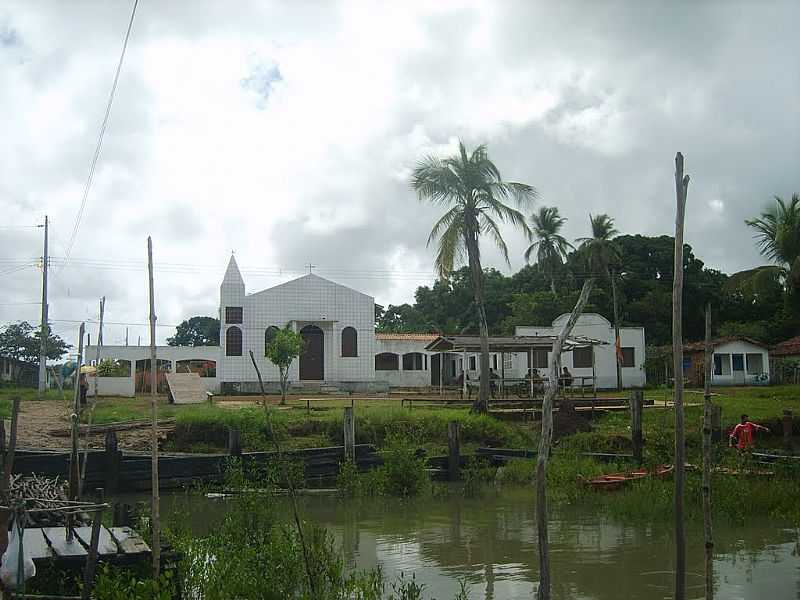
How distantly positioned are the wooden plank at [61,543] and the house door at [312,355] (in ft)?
92.7

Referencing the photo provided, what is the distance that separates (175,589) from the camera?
7621 millimetres

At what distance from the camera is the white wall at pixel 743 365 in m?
38.8

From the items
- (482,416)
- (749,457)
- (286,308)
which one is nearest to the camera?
(749,457)

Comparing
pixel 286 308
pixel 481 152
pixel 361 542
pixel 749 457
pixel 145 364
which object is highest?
pixel 481 152

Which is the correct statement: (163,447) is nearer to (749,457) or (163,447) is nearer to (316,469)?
(316,469)

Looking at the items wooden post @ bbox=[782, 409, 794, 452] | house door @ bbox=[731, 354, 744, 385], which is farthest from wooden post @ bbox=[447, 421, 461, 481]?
house door @ bbox=[731, 354, 744, 385]

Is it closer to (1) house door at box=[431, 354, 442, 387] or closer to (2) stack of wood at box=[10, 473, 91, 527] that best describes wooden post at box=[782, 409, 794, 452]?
(2) stack of wood at box=[10, 473, 91, 527]

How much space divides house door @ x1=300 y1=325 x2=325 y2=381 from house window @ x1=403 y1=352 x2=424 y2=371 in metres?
4.80

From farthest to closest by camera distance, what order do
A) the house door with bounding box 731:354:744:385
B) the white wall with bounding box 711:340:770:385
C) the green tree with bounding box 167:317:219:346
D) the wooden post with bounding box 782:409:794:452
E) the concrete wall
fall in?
the green tree with bounding box 167:317:219:346 < the house door with bounding box 731:354:744:385 < the white wall with bounding box 711:340:770:385 < the concrete wall < the wooden post with bounding box 782:409:794:452

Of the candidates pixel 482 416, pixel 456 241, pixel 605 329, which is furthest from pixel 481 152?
pixel 605 329

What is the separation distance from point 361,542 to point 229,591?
556cm

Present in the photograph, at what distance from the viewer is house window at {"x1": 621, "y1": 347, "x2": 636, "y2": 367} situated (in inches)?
1508

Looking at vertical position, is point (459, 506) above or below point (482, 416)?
below

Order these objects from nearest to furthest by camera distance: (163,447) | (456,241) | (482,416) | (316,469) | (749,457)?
(749,457), (316,469), (163,447), (482,416), (456,241)
